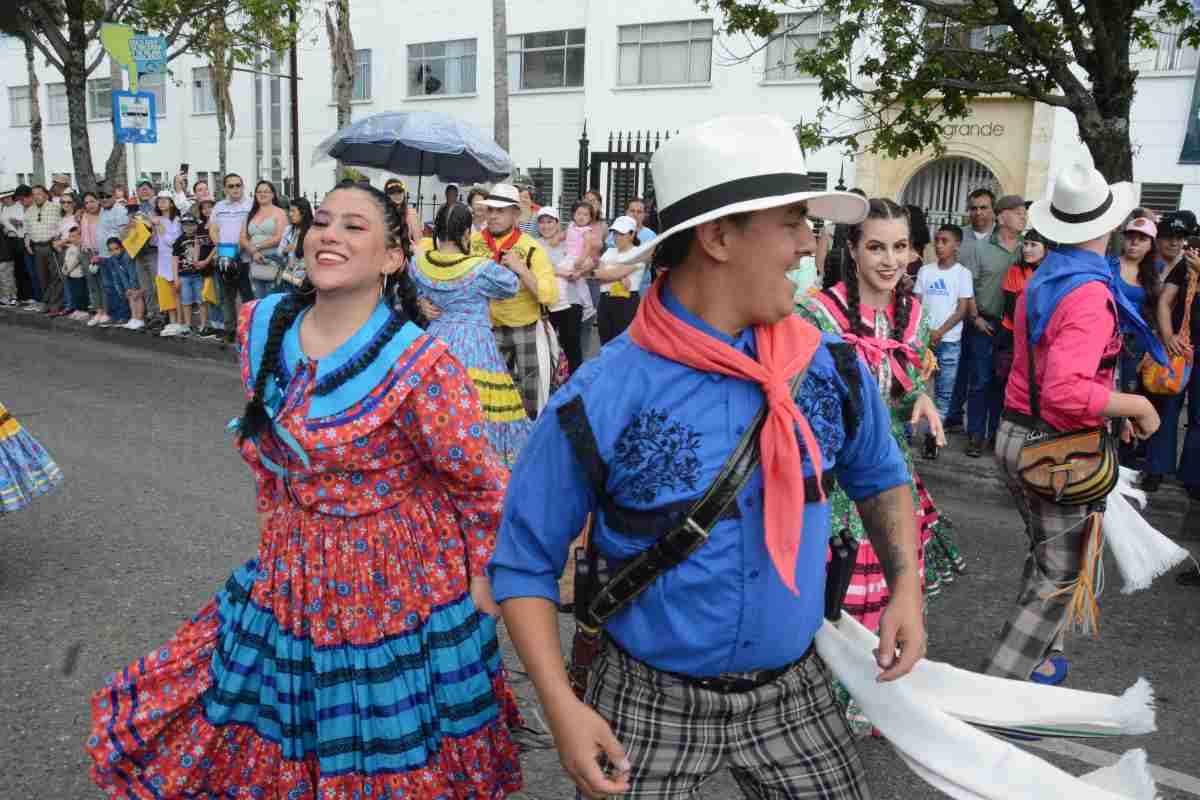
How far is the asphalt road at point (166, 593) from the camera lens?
3680 millimetres

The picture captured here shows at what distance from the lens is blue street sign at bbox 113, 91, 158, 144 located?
15148 millimetres

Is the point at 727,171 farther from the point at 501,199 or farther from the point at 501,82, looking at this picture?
the point at 501,82

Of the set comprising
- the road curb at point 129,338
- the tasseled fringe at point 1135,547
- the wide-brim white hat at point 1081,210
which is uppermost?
the wide-brim white hat at point 1081,210

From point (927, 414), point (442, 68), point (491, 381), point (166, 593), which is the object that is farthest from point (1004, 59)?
point (442, 68)

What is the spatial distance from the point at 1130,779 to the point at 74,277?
53.0 ft

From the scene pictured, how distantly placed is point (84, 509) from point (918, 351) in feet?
16.0

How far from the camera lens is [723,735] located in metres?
2.01

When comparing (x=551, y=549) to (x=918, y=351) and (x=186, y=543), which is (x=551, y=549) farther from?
(x=186, y=543)

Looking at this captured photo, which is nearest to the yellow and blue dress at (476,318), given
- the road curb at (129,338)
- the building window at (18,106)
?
the road curb at (129,338)

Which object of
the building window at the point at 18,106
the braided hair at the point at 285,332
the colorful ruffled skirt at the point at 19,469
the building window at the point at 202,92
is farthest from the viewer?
the building window at the point at 18,106

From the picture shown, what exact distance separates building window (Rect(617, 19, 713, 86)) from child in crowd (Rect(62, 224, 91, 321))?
13941 millimetres

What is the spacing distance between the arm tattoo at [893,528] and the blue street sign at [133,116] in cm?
1495

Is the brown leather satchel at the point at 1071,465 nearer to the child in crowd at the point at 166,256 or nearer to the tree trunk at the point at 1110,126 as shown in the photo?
the tree trunk at the point at 1110,126

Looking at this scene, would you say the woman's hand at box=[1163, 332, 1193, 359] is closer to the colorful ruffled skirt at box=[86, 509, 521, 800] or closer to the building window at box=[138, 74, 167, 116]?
the colorful ruffled skirt at box=[86, 509, 521, 800]
